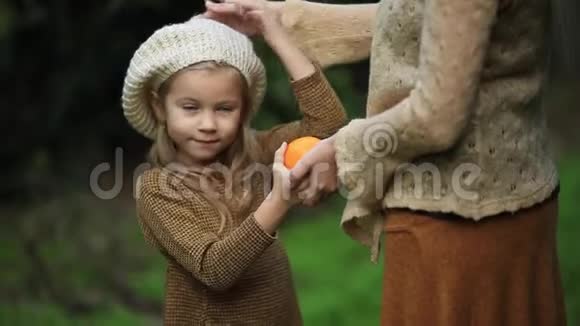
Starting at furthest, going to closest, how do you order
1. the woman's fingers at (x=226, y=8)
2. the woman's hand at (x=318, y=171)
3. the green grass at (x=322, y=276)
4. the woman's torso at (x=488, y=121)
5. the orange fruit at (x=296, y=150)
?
1. the green grass at (x=322, y=276)
2. the woman's fingers at (x=226, y=8)
3. the orange fruit at (x=296, y=150)
4. the woman's hand at (x=318, y=171)
5. the woman's torso at (x=488, y=121)

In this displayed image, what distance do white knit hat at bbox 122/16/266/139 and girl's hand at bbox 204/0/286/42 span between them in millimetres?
50

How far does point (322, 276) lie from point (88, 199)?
1468 millimetres

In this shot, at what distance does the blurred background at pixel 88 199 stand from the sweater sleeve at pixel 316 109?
2180 mm

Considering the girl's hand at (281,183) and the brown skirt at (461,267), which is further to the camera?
the girl's hand at (281,183)

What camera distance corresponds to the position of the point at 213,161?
250 centimetres

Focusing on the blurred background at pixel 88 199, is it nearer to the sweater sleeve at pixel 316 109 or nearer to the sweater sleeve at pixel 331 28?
the sweater sleeve at pixel 316 109

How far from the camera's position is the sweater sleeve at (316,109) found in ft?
8.31

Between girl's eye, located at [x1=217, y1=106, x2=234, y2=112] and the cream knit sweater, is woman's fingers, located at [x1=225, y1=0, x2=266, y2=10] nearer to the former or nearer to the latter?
girl's eye, located at [x1=217, y1=106, x2=234, y2=112]

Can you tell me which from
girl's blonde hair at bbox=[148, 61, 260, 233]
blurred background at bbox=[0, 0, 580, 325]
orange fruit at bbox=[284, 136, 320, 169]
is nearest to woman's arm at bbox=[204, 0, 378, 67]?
girl's blonde hair at bbox=[148, 61, 260, 233]

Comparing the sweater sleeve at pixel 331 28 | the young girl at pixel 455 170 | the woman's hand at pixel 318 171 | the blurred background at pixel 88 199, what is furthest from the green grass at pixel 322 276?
the woman's hand at pixel 318 171

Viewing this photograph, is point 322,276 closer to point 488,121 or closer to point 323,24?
point 323,24

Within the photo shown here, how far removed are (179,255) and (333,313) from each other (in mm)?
2473

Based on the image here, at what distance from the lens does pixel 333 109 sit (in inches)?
101

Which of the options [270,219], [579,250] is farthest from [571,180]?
[270,219]
